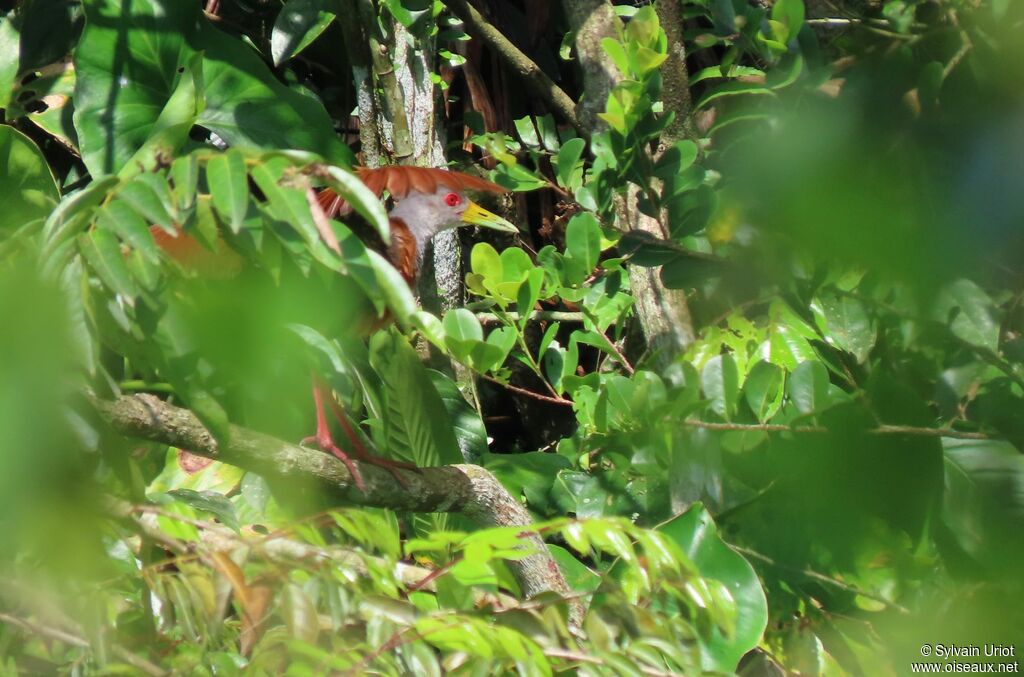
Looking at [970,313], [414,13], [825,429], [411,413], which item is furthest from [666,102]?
[970,313]

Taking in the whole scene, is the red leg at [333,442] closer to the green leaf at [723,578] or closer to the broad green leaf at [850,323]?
the green leaf at [723,578]

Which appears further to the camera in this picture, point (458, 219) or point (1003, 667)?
point (458, 219)

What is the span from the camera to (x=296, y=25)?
2.61 metres

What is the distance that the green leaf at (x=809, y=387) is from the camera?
3.66 ft

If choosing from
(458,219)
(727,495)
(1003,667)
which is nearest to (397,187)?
(458,219)

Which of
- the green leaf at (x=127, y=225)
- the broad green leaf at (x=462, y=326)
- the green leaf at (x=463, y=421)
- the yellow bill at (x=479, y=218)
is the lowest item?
the green leaf at (x=463, y=421)

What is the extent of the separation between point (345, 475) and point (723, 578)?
0.50m

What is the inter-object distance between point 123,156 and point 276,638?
1922 millimetres

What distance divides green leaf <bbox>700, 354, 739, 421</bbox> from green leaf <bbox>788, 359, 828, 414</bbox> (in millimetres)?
89

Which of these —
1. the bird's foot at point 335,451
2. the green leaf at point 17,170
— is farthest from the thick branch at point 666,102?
the green leaf at point 17,170

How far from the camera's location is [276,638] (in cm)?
81

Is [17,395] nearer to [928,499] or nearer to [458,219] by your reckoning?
[928,499]

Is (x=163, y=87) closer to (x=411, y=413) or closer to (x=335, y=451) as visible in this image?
(x=411, y=413)

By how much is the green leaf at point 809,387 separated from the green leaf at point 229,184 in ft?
2.10
